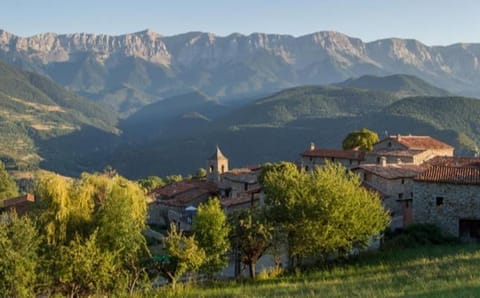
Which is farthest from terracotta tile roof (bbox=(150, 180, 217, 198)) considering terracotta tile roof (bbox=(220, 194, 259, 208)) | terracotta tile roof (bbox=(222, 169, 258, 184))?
terracotta tile roof (bbox=(220, 194, 259, 208))

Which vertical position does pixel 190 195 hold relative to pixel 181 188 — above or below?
below

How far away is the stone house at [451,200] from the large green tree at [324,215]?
4371 mm

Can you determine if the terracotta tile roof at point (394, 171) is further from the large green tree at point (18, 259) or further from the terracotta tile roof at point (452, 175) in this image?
the large green tree at point (18, 259)

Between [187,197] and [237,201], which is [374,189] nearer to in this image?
[237,201]

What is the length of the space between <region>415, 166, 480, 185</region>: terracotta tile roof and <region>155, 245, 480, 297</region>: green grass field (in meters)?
4.26

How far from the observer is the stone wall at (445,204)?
118 feet

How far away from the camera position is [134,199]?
102ft

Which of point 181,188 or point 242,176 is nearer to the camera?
point 242,176

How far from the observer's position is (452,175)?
3675 cm

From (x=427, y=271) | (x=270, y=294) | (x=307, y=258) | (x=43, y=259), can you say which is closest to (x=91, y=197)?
(x=43, y=259)

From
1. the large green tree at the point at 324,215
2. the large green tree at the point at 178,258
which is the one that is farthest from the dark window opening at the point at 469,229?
the large green tree at the point at 178,258

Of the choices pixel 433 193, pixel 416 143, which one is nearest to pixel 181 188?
pixel 416 143

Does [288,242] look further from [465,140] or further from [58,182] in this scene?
[465,140]

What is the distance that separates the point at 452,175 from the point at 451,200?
165cm
